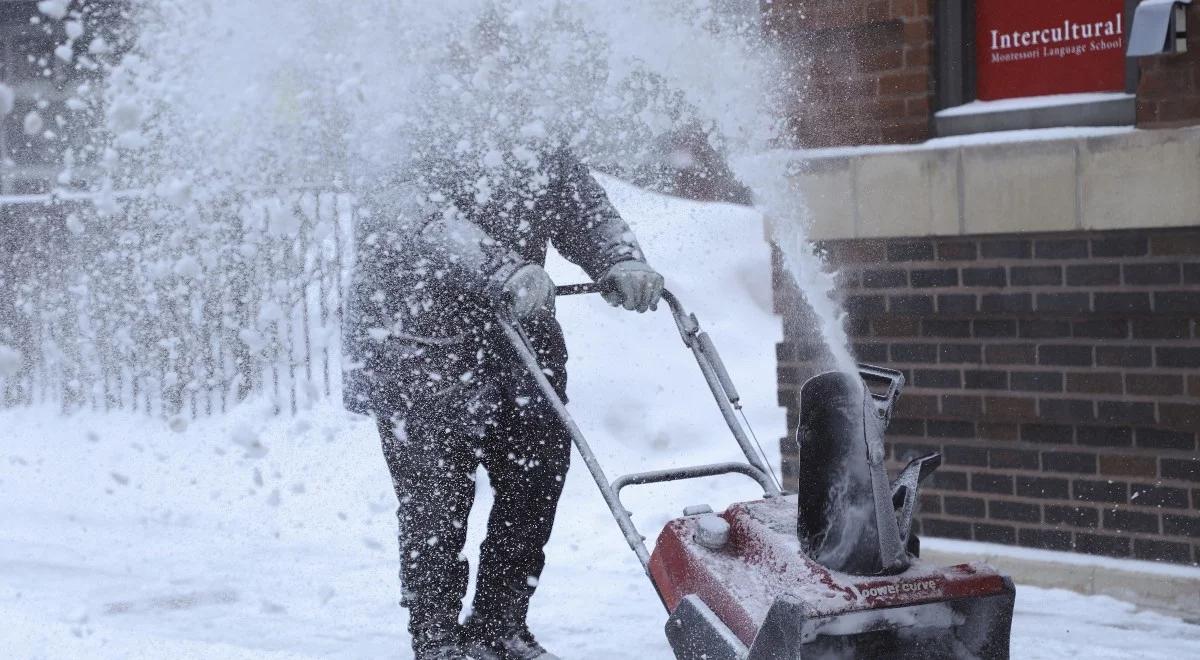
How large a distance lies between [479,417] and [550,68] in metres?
2.79

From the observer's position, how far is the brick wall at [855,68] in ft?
17.5

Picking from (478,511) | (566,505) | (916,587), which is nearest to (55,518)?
(478,511)

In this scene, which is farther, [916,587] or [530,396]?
[530,396]

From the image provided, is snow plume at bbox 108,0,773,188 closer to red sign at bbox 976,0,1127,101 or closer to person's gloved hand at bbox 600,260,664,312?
person's gloved hand at bbox 600,260,664,312

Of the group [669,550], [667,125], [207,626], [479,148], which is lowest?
[207,626]

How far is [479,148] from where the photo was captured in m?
4.19

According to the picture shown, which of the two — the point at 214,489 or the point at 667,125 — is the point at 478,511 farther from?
the point at 667,125

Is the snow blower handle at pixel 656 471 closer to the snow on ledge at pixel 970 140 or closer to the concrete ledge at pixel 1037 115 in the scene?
the snow on ledge at pixel 970 140

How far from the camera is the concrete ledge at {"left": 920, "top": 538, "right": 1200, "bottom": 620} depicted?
15.3ft

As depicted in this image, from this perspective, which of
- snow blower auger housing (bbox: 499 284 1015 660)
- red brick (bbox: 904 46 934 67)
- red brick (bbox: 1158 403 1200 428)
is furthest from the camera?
red brick (bbox: 904 46 934 67)

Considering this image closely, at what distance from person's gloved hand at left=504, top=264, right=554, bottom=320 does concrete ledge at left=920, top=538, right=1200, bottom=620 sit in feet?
8.29

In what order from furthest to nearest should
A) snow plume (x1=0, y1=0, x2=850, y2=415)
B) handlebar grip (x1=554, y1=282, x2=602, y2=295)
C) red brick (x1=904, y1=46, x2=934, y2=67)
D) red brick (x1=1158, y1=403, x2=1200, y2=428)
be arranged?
red brick (x1=904, y1=46, x2=934, y2=67) < snow plume (x1=0, y1=0, x2=850, y2=415) < red brick (x1=1158, y1=403, x2=1200, y2=428) < handlebar grip (x1=554, y1=282, x2=602, y2=295)

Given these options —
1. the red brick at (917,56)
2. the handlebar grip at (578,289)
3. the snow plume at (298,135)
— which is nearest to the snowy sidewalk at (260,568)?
the snow plume at (298,135)

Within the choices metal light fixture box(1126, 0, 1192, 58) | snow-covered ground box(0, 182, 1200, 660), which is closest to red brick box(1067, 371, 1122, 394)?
snow-covered ground box(0, 182, 1200, 660)
